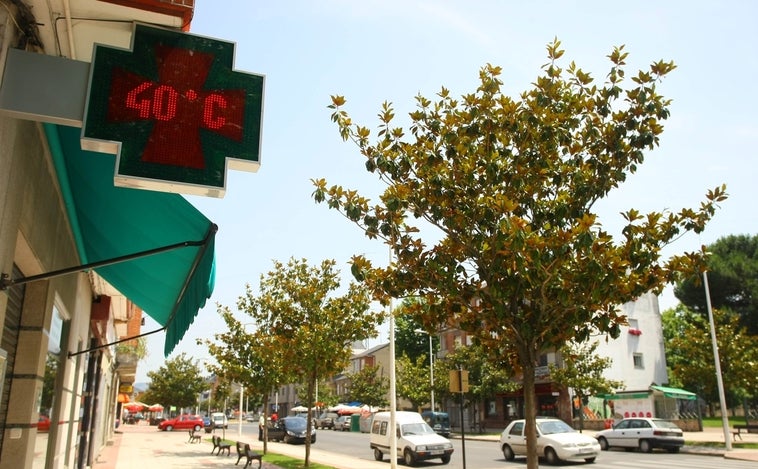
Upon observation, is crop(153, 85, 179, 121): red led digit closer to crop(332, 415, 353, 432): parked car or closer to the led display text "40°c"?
the led display text "40°c"

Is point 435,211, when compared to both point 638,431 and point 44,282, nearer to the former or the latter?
point 44,282

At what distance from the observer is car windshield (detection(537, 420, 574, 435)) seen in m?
21.6

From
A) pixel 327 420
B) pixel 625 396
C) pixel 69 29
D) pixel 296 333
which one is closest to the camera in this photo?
pixel 69 29

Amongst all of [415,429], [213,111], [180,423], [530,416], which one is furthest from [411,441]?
Answer: [180,423]

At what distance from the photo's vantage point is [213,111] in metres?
3.78

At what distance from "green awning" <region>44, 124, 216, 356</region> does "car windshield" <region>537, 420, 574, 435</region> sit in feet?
58.4

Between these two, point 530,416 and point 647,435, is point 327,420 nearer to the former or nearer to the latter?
point 647,435

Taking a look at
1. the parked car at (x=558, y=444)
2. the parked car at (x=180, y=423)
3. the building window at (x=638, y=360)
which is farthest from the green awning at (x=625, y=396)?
the parked car at (x=180, y=423)

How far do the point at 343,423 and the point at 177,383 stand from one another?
19.4m

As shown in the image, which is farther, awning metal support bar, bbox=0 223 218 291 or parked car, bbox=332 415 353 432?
parked car, bbox=332 415 353 432

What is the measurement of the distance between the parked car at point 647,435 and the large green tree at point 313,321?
13.5 meters

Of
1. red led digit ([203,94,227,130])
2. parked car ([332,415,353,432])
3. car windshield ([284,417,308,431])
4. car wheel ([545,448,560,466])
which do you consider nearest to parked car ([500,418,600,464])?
car wheel ([545,448,560,466])

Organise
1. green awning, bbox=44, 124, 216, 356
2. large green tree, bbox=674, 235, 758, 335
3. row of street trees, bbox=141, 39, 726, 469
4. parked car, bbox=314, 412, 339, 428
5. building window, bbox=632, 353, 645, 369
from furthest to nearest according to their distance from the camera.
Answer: parked car, bbox=314, 412, 339, 428
large green tree, bbox=674, 235, 758, 335
building window, bbox=632, 353, 645, 369
row of street trees, bbox=141, 39, 726, 469
green awning, bbox=44, 124, 216, 356

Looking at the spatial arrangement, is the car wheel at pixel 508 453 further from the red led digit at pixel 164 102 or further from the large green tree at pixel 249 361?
the red led digit at pixel 164 102
